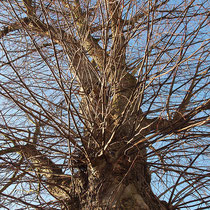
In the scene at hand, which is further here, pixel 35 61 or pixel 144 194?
pixel 35 61

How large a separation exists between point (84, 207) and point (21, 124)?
142 centimetres

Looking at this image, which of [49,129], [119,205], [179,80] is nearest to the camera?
[119,205]

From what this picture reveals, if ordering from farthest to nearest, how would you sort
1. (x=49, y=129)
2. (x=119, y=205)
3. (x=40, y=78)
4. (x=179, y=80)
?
(x=49, y=129) → (x=179, y=80) → (x=40, y=78) → (x=119, y=205)

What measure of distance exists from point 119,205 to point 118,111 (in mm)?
903

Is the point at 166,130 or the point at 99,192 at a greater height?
the point at 166,130

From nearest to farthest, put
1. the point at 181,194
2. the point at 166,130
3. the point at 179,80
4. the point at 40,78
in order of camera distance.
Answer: the point at 166,130
the point at 181,194
the point at 40,78
the point at 179,80

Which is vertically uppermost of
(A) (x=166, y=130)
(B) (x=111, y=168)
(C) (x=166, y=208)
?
(A) (x=166, y=130)

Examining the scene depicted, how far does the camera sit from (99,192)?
4.59ft

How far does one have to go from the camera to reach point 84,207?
55.5 inches

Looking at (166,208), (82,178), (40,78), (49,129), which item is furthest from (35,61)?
(166,208)

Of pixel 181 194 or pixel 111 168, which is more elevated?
pixel 111 168

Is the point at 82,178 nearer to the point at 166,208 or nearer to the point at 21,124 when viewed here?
the point at 166,208

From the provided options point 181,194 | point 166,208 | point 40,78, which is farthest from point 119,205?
point 40,78

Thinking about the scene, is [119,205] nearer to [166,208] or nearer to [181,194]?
[166,208]
